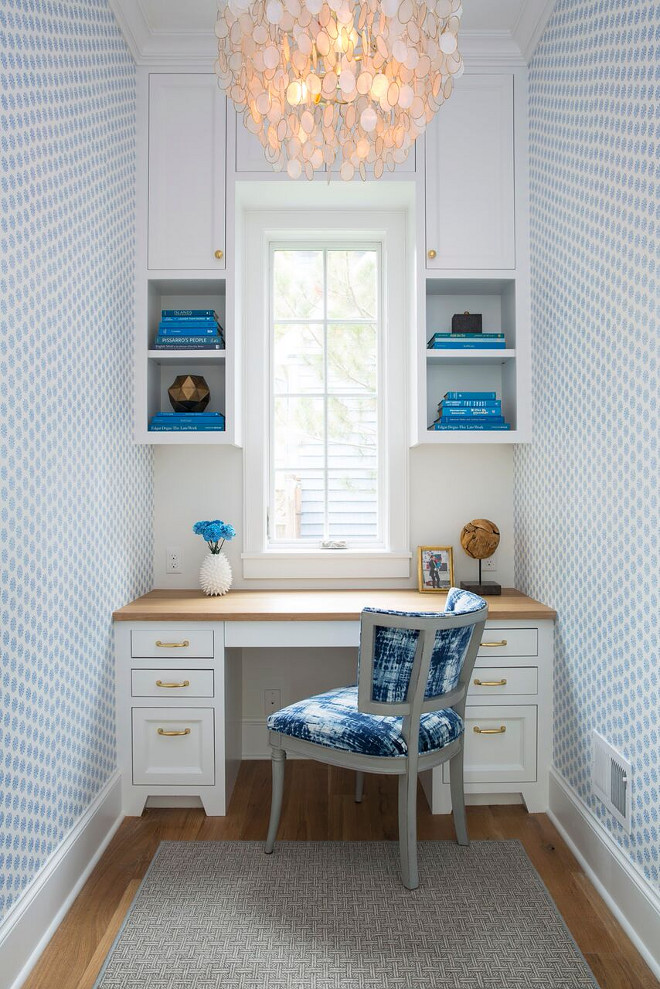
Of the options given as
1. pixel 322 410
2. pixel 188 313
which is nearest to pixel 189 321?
pixel 188 313

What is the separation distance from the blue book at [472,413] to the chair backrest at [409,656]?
93cm

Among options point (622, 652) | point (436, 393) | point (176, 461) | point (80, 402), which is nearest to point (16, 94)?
point (80, 402)

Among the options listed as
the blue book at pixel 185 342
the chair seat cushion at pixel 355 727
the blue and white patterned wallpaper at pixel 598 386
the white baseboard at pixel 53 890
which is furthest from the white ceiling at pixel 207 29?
the white baseboard at pixel 53 890

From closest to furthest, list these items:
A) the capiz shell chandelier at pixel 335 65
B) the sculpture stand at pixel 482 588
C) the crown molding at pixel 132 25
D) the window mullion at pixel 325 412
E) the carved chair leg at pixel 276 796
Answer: the capiz shell chandelier at pixel 335 65 < the carved chair leg at pixel 276 796 < the crown molding at pixel 132 25 < the sculpture stand at pixel 482 588 < the window mullion at pixel 325 412

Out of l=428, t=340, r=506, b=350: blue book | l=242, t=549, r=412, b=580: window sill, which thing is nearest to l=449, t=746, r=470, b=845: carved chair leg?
l=242, t=549, r=412, b=580: window sill

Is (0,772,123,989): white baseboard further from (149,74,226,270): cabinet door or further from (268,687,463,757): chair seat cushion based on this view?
(149,74,226,270): cabinet door

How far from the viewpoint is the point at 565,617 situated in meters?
2.38

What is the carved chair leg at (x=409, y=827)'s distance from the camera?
200 centimetres

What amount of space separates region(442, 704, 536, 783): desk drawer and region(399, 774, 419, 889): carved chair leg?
0.50 m

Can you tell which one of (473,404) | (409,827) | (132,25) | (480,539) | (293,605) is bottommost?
(409,827)

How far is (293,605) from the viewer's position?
101 inches

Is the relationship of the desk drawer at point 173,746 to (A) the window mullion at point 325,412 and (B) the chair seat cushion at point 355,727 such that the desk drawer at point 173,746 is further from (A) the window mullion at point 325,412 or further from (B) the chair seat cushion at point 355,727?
(A) the window mullion at point 325,412

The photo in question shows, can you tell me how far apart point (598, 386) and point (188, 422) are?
153 cm

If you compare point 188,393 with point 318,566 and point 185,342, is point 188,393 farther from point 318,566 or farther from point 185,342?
point 318,566
